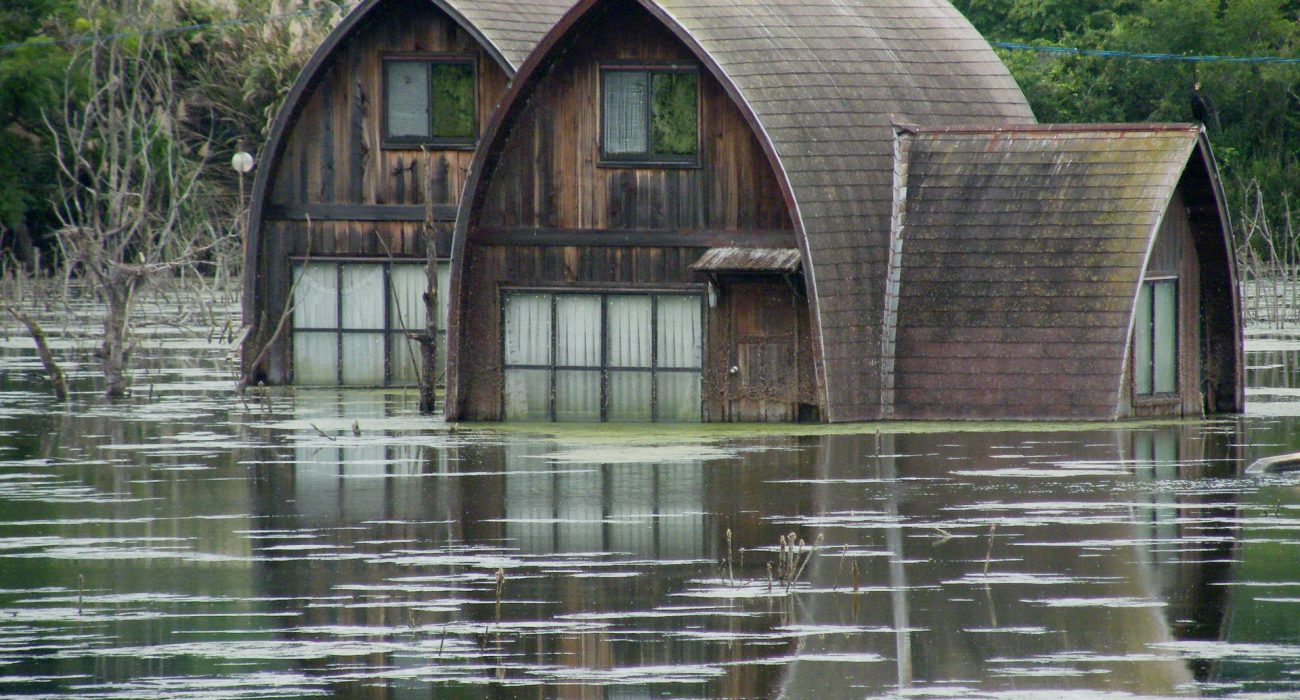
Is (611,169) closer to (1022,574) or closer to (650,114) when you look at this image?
(650,114)

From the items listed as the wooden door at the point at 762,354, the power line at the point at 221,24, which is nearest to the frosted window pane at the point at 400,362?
the wooden door at the point at 762,354

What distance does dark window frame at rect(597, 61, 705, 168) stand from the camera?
2462cm

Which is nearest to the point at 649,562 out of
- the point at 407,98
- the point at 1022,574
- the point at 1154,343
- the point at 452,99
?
the point at 1022,574

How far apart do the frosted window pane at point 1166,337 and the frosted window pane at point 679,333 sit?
5302mm

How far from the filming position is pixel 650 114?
24.8 m

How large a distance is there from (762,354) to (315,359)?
8579 mm

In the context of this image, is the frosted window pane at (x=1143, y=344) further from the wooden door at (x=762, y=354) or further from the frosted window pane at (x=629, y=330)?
the frosted window pane at (x=629, y=330)

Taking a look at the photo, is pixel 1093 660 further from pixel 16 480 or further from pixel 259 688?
pixel 16 480

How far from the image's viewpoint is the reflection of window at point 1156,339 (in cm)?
2402

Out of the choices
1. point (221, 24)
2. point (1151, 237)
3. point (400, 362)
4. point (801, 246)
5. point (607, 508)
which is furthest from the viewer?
point (221, 24)

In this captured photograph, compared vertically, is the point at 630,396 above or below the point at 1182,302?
below

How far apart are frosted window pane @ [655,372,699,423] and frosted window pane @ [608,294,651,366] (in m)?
0.34

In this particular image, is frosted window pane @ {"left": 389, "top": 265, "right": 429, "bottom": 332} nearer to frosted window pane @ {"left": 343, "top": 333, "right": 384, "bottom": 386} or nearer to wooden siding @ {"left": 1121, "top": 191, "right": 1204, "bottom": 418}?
frosted window pane @ {"left": 343, "top": 333, "right": 384, "bottom": 386}

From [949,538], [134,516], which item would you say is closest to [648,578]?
[949,538]
